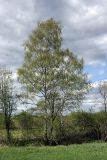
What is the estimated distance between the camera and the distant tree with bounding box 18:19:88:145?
44969 mm

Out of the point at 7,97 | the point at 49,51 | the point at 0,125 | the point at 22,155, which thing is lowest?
the point at 22,155

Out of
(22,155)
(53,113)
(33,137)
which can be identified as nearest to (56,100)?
(53,113)

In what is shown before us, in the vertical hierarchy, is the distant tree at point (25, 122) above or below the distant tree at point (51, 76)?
below

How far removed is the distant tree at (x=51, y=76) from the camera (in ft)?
148

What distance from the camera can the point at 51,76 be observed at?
45156 mm

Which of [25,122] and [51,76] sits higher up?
[51,76]

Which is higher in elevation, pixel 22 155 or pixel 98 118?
pixel 98 118

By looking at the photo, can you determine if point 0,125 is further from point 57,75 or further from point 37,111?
point 57,75

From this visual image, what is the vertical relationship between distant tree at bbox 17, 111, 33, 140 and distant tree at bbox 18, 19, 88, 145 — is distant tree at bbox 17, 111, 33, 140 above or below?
below

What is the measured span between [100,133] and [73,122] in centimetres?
324

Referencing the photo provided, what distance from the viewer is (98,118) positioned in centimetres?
5019

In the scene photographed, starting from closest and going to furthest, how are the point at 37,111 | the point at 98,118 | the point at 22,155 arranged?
1. the point at 22,155
2. the point at 37,111
3. the point at 98,118

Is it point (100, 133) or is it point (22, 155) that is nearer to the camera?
point (22, 155)

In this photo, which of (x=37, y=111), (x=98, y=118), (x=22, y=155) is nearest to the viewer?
(x=22, y=155)
